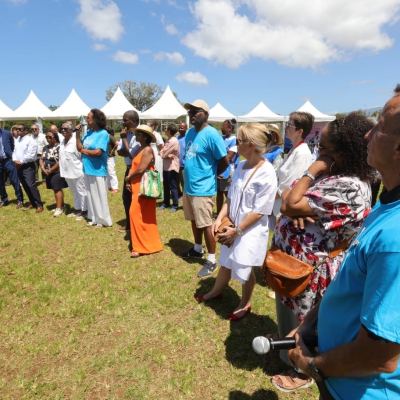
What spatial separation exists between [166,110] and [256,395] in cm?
1877

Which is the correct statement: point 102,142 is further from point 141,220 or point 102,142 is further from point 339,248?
point 339,248

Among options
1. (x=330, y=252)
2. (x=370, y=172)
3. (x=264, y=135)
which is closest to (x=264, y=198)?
(x=264, y=135)

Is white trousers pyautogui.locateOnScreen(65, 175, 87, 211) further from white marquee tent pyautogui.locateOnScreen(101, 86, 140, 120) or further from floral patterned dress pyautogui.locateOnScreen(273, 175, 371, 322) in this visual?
white marquee tent pyautogui.locateOnScreen(101, 86, 140, 120)

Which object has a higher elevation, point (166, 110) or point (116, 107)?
point (116, 107)

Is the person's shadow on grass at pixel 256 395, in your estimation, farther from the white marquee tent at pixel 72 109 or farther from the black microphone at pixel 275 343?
the white marquee tent at pixel 72 109

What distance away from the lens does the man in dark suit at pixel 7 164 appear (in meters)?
7.07

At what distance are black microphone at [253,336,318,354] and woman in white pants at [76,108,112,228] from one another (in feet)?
16.0

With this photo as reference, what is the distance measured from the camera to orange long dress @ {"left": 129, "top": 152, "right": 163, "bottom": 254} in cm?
450

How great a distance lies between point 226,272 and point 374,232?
90.7 inches

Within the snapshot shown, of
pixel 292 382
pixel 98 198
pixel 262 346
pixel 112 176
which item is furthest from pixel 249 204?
pixel 112 176

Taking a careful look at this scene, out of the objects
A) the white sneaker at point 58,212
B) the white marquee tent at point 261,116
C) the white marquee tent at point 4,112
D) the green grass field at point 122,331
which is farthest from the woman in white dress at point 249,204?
the white marquee tent at point 4,112

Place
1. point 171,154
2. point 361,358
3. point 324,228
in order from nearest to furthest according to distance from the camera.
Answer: point 361,358 → point 324,228 → point 171,154

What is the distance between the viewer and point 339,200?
164 centimetres

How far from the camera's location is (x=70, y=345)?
8.89 feet
